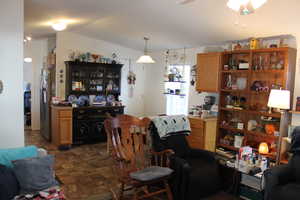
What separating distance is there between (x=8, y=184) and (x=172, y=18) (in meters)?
3.24

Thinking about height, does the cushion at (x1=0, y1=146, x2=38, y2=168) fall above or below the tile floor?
above

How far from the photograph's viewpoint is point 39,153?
106 inches

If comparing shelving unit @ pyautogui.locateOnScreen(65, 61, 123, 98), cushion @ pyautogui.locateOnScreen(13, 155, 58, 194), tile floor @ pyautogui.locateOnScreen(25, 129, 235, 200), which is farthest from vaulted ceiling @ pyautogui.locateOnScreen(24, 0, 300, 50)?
tile floor @ pyautogui.locateOnScreen(25, 129, 235, 200)

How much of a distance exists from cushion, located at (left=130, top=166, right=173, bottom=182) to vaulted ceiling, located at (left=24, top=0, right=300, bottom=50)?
2.24 m

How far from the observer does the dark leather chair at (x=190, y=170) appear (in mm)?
2998

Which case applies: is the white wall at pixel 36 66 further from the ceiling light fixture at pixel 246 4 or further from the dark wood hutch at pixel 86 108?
the ceiling light fixture at pixel 246 4

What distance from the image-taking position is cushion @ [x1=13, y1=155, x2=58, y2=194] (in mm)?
2268

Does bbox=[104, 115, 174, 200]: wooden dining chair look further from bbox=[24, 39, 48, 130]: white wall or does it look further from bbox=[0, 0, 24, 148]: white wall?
bbox=[24, 39, 48, 130]: white wall

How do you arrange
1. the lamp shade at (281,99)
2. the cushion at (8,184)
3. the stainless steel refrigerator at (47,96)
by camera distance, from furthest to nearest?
the stainless steel refrigerator at (47,96) → the lamp shade at (281,99) → the cushion at (8,184)

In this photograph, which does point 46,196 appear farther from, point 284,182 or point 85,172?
point 284,182

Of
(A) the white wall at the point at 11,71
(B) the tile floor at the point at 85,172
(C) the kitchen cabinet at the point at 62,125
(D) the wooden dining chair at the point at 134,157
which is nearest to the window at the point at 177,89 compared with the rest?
(B) the tile floor at the point at 85,172

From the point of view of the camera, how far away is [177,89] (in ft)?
20.2

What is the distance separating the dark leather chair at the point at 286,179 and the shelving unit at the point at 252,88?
0.89 metres

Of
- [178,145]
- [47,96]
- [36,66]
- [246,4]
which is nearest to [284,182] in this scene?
[178,145]
